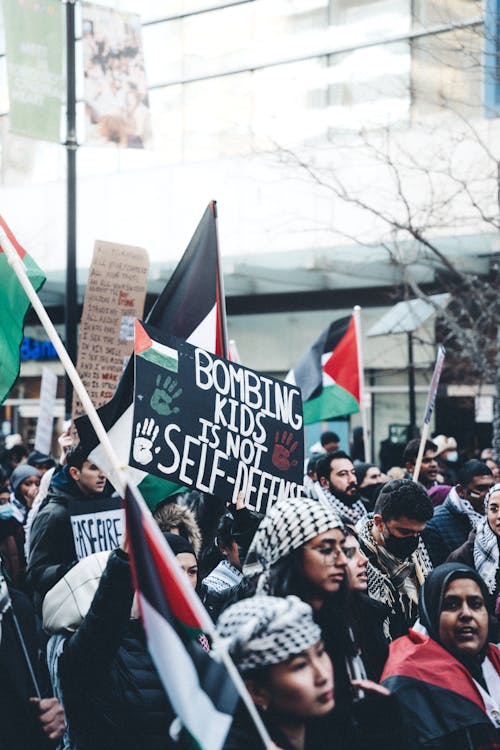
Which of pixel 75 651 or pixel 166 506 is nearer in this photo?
pixel 75 651

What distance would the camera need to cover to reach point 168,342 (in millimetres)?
4543

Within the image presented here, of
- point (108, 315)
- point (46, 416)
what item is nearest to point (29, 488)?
point (46, 416)

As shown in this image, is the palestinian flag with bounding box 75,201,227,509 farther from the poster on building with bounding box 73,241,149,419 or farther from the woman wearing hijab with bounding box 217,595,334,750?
the woman wearing hijab with bounding box 217,595,334,750

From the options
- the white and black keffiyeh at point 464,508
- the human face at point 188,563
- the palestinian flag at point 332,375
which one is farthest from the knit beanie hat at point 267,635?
the palestinian flag at point 332,375

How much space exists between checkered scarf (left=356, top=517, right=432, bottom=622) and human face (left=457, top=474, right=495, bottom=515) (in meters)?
2.00

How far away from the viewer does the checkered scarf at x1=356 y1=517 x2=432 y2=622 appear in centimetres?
477

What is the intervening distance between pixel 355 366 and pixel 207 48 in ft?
44.8

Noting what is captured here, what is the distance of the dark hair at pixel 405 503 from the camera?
482cm

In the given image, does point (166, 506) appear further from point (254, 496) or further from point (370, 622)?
point (370, 622)

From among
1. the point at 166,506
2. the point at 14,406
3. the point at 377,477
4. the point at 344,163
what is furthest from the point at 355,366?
the point at 14,406

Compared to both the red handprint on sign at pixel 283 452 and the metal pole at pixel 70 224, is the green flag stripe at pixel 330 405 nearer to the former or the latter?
the metal pole at pixel 70 224

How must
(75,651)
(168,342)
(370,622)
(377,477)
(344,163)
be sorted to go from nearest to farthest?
(75,651) → (370,622) → (168,342) → (377,477) → (344,163)

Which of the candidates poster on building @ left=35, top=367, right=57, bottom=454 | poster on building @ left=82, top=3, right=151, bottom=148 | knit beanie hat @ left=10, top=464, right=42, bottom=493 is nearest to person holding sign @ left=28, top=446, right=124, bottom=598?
knit beanie hat @ left=10, top=464, right=42, bottom=493

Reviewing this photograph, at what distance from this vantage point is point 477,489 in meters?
6.89
